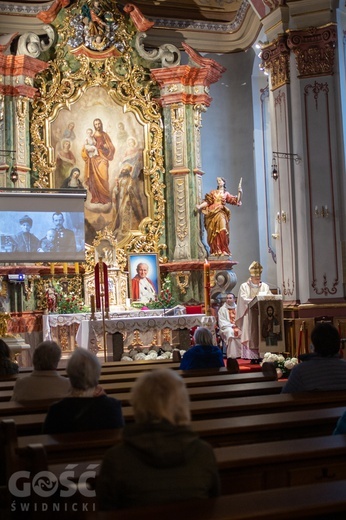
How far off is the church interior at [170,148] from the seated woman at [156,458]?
11.2 m

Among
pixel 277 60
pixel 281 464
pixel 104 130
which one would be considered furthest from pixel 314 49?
pixel 281 464

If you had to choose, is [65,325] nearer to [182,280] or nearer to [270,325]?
[182,280]

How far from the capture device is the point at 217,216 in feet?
56.0

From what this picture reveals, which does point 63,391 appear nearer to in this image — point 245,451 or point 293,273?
point 245,451

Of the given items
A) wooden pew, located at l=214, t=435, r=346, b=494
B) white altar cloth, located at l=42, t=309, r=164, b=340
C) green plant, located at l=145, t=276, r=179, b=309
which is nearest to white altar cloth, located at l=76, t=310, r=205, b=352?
white altar cloth, located at l=42, t=309, r=164, b=340

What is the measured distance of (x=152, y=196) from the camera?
689 inches

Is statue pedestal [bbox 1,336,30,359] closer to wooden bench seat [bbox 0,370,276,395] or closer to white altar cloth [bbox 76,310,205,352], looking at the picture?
white altar cloth [bbox 76,310,205,352]

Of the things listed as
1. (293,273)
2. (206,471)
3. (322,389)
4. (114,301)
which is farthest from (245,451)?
(114,301)

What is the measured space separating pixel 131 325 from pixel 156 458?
40.3 feet

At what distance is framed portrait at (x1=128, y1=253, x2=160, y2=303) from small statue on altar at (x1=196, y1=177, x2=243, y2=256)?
1.36 metres

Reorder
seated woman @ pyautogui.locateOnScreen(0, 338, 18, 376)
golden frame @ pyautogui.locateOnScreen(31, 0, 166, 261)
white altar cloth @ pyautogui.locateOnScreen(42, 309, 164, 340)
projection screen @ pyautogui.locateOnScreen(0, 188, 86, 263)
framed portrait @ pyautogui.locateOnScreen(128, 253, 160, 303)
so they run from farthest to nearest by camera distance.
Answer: golden frame @ pyautogui.locateOnScreen(31, 0, 166, 261) < framed portrait @ pyautogui.locateOnScreen(128, 253, 160, 303) < white altar cloth @ pyautogui.locateOnScreen(42, 309, 164, 340) < projection screen @ pyautogui.locateOnScreen(0, 188, 86, 263) < seated woman @ pyautogui.locateOnScreen(0, 338, 18, 376)

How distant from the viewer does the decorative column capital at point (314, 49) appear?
1409 cm

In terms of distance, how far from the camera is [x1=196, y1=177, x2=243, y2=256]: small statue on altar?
17047mm

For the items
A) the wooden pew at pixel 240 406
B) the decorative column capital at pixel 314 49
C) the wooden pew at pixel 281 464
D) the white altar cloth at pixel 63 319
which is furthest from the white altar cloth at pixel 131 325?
the wooden pew at pixel 281 464
